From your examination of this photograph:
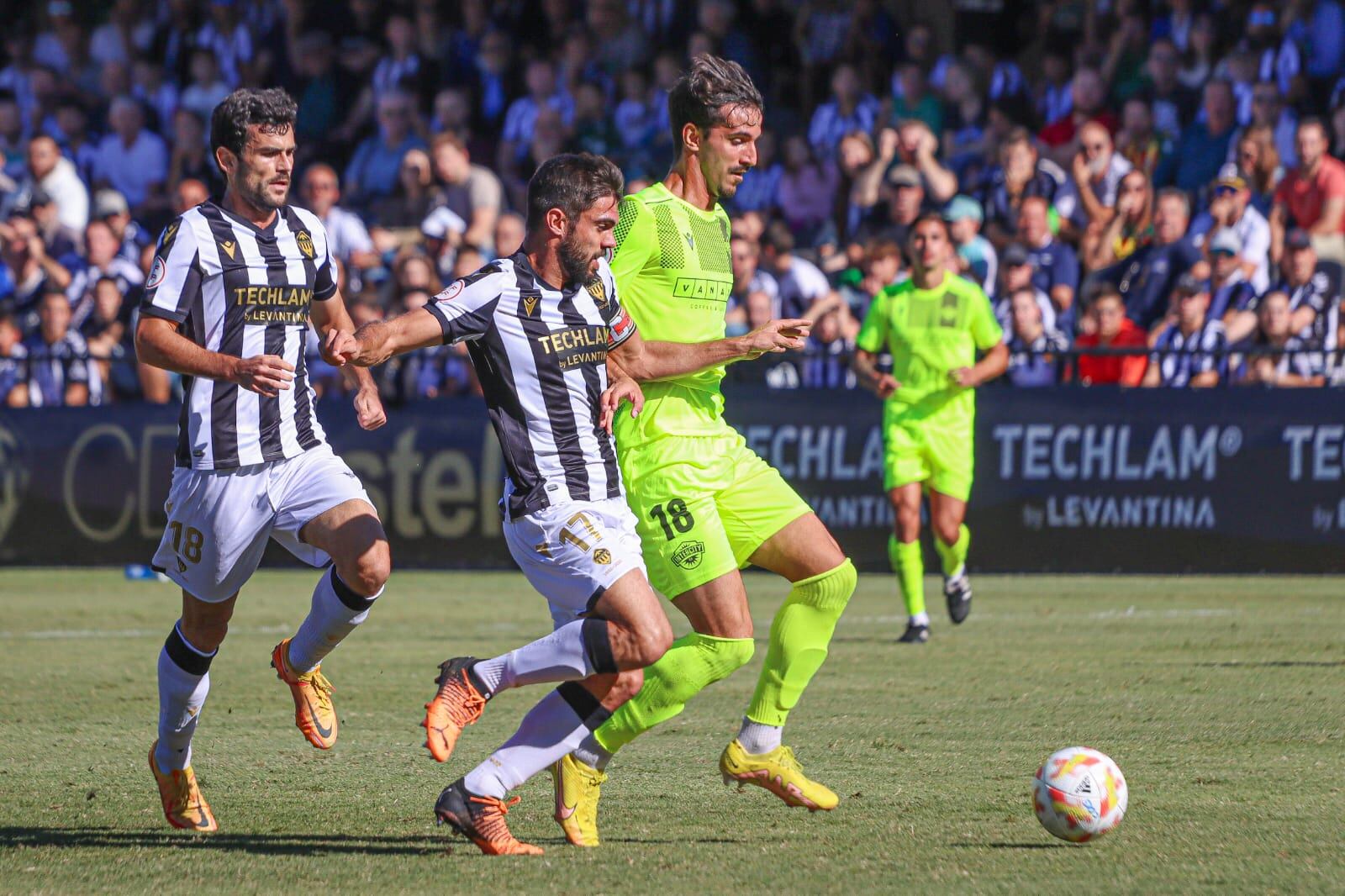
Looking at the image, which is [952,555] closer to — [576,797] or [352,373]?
[352,373]

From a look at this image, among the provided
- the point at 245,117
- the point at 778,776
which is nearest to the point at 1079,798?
the point at 778,776

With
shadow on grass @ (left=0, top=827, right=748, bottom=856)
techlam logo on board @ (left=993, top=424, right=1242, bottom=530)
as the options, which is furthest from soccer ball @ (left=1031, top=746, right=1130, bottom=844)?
techlam logo on board @ (left=993, top=424, right=1242, bottom=530)

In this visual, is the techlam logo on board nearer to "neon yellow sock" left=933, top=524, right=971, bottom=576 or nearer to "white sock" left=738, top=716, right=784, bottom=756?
"neon yellow sock" left=933, top=524, right=971, bottom=576

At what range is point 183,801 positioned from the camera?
595 cm

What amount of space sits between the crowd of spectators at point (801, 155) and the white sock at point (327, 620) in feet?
29.5

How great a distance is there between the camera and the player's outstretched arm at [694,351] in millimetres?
5812

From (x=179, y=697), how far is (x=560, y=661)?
144 centimetres

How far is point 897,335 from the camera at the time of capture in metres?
11.8

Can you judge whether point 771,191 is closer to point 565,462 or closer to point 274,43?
point 274,43

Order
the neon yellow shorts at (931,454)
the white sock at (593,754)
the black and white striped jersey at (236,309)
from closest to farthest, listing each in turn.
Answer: the white sock at (593,754) → the black and white striped jersey at (236,309) → the neon yellow shorts at (931,454)

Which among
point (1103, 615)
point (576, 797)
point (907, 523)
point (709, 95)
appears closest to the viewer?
point (576, 797)

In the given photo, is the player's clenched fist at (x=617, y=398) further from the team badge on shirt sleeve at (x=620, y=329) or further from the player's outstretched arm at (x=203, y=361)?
the player's outstretched arm at (x=203, y=361)

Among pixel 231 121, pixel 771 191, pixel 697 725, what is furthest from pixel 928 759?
pixel 771 191

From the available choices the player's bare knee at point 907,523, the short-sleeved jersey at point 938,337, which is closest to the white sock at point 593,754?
the player's bare knee at point 907,523
